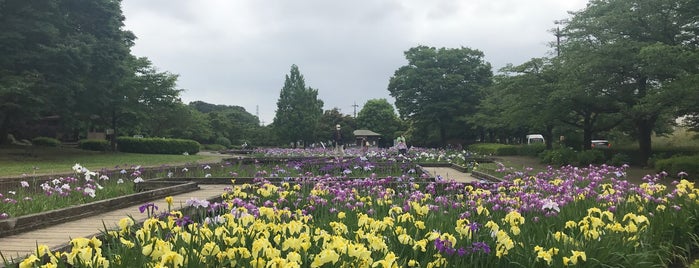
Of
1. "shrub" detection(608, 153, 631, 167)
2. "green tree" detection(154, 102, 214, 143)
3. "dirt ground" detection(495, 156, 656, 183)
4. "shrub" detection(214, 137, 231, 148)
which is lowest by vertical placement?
"dirt ground" detection(495, 156, 656, 183)

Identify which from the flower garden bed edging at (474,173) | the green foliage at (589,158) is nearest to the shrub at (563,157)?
the green foliage at (589,158)

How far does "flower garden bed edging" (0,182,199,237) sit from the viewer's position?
576 centimetres

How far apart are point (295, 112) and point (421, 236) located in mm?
53037

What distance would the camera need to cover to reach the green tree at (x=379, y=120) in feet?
237

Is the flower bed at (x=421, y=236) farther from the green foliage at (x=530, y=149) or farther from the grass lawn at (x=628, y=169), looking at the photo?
the green foliage at (x=530, y=149)

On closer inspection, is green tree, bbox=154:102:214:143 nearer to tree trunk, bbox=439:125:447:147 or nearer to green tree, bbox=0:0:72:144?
green tree, bbox=0:0:72:144

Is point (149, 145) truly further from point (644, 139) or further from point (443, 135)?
point (644, 139)

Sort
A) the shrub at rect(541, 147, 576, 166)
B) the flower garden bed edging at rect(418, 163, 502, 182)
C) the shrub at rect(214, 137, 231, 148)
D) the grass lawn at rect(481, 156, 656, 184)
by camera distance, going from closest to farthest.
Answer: the flower garden bed edging at rect(418, 163, 502, 182), the grass lawn at rect(481, 156, 656, 184), the shrub at rect(541, 147, 576, 166), the shrub at rect(214, 137, 231, 148)

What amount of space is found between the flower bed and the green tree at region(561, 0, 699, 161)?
14451 mm

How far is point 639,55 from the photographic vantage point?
1784 centimetres

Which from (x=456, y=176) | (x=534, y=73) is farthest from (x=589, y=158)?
(x=456, y=176)

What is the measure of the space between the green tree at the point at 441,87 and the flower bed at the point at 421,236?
134ft

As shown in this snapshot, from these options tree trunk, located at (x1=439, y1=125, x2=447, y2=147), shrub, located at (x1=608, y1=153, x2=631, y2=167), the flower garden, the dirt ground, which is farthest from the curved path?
tree trunk, located at (x1=439, y1=125, x2=447, y2=147)

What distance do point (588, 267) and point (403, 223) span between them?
1.58m
